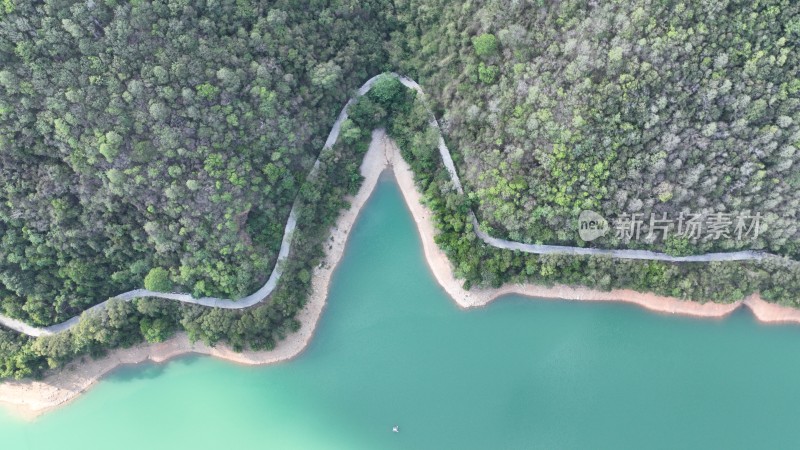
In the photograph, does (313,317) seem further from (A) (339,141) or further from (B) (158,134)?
(B) (158,134)

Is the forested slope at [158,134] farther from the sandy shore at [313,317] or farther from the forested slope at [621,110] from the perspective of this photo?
the forested slope at [621,110]

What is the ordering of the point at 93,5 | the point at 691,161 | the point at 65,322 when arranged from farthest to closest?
the point at 65,322, the point at 691,161, the point at 93,5

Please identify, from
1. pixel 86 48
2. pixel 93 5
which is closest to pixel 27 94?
pixel 86 48

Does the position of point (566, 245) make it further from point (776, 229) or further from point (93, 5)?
point (93, 5)

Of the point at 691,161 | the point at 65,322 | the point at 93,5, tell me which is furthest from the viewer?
the point at 65,322

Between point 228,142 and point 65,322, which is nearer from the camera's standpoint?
point 228,142

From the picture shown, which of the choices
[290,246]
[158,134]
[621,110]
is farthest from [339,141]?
[621,110]
